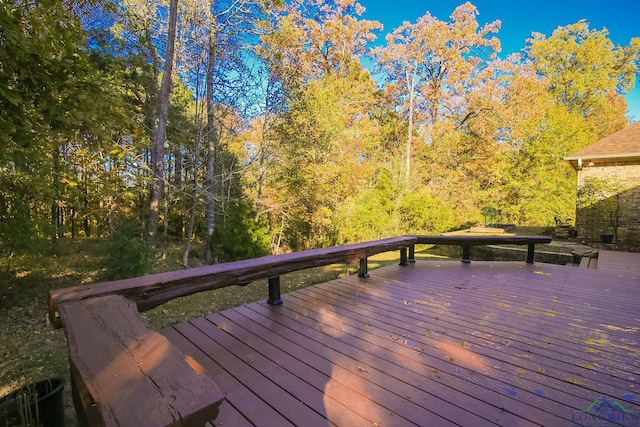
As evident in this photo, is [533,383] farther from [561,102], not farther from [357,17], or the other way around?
[561,102]

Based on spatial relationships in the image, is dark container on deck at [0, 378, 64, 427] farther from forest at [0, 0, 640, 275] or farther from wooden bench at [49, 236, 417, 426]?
forest at [0, 0, 640, 275]

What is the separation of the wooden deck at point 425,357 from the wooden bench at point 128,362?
19.6 inches

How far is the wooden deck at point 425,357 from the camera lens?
1575 millimetres

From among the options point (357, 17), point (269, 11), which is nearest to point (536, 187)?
point (357, 17)

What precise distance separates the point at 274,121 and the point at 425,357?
9223 mm

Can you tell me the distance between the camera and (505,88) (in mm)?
14734

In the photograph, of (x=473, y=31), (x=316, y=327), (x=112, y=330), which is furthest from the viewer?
(x=473, y=31)

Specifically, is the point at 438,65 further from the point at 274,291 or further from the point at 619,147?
the point at 274,291

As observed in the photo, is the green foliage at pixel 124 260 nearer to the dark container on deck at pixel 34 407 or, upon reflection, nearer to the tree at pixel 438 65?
the dark container on deck at pixel 34 407

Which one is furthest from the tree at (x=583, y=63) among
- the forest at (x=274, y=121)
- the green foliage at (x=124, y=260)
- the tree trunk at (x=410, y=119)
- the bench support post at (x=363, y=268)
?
the green foliage at (x=124, y=260)

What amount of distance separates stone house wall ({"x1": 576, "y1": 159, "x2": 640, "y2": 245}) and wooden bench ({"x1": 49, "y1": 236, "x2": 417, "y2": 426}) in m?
10.9

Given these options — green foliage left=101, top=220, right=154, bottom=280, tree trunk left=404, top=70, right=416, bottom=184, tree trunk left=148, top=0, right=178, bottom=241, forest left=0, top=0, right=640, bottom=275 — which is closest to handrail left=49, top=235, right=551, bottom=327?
forest left=0, top=0, right=640, bottom=275

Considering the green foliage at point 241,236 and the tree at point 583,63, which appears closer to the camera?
the green foliage at point 241,236

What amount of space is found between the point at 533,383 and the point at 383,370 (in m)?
0.87
